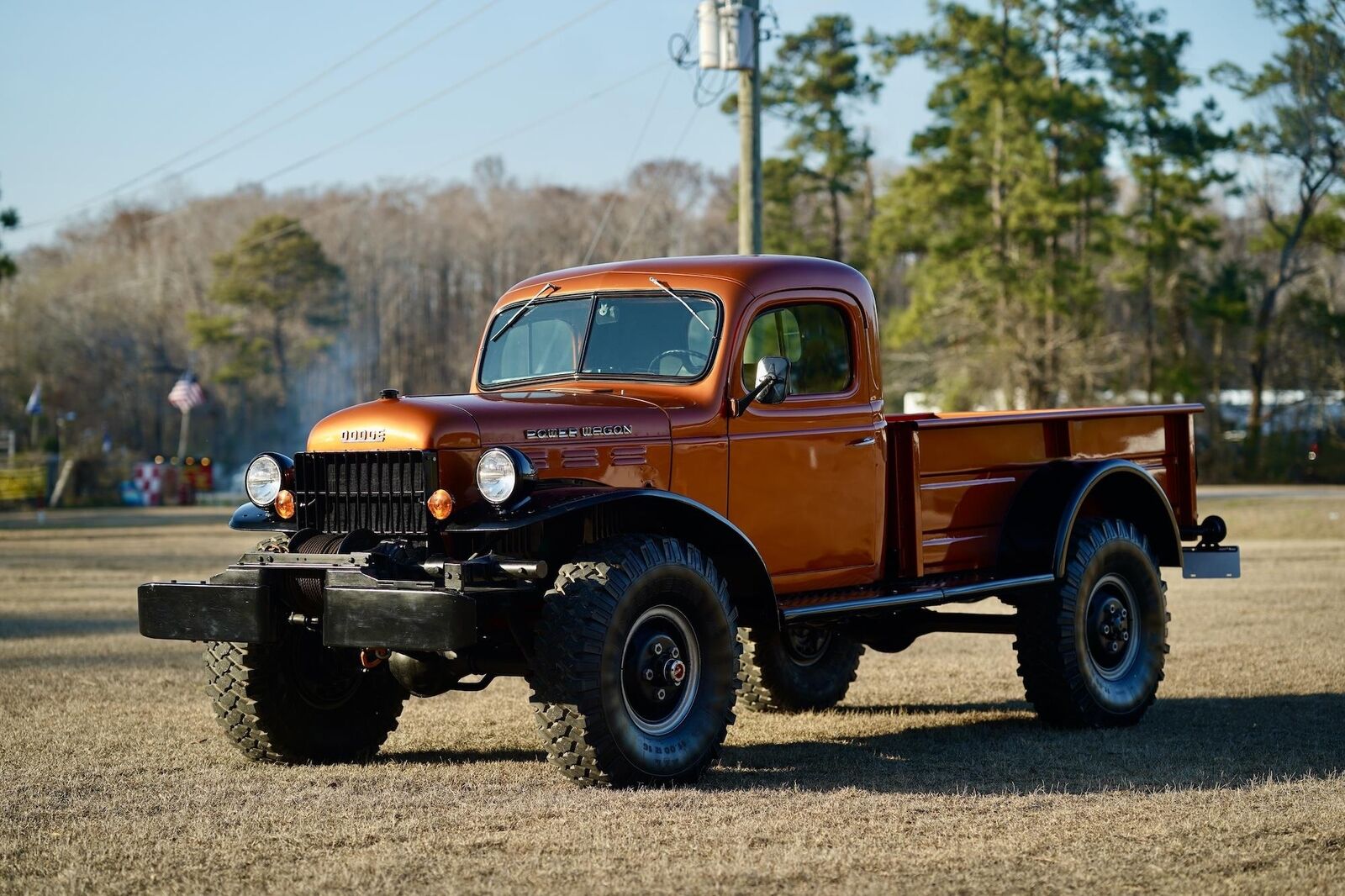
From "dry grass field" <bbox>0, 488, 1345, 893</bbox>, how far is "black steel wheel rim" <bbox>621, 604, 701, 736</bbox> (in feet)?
1.20

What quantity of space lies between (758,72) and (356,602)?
39.8 ft

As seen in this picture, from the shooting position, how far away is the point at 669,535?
709cm

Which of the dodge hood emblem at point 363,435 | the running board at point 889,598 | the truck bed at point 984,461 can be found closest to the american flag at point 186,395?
the truck bed at point 984,461

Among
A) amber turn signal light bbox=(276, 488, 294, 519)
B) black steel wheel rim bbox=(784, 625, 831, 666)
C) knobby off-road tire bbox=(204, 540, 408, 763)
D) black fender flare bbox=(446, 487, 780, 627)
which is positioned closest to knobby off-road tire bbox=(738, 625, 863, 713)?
black steel wheel rim bbox=(784, 625, 831, 666)

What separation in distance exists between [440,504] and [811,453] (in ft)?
6.71

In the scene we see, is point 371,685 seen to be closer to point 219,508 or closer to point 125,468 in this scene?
point 219,508

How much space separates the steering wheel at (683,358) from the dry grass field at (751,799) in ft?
6.14

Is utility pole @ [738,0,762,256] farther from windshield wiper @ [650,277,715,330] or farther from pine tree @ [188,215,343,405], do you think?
pine tree @ [188,215,343,405]

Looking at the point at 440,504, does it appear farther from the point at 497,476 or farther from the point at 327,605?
the point at 327,605

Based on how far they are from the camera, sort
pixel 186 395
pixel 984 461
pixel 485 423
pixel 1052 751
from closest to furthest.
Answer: pixel 485 423
pixel 1052 751
pixel 984 461
pixel 186 395

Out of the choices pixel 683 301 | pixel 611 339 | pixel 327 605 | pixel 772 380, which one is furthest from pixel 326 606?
pixel 683 301

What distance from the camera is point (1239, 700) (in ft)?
31.2

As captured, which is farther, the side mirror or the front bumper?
the side mirror

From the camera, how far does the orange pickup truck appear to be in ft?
21.3
